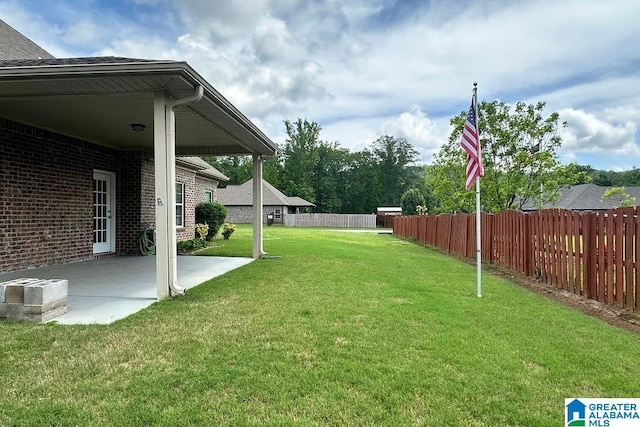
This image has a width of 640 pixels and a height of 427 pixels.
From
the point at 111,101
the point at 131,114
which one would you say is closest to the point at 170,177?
the point at 111,101

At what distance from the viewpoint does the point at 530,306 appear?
19.6 feet

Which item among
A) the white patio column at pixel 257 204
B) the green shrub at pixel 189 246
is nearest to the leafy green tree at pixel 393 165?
the green shrub at pixel 189 246

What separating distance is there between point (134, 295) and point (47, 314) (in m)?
1.43

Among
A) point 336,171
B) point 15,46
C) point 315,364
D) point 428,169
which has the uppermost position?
point 336,171

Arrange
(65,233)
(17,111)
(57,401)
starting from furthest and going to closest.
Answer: (65,233) → (17,111) → (57,401)

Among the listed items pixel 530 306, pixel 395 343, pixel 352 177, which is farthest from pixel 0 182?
pixel 352 177

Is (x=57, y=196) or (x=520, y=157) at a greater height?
(x=520, y=157)

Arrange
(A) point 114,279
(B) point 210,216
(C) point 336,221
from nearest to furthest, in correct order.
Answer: (A) point 114,279 < (B) point 210,216 < (C) point 336,221

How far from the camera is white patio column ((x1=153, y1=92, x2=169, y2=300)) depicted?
5562 millimetres

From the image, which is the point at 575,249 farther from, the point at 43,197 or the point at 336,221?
the point at 336,221

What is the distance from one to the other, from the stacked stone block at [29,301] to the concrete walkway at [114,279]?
171 millimetres

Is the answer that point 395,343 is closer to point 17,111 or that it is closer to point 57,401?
point 57,401

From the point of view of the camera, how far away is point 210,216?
15922 mm

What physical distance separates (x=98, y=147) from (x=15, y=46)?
2.62 metres
